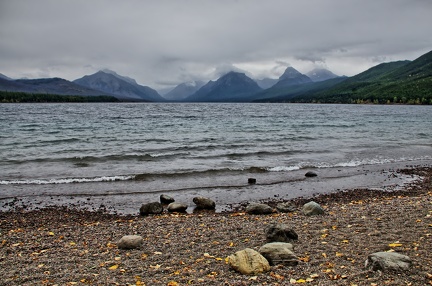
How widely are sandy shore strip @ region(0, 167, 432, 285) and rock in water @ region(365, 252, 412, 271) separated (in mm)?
160

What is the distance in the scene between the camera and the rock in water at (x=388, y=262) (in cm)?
784

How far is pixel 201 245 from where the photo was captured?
Answer: 35.2 ft

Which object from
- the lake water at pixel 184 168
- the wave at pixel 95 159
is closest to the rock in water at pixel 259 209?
the lake water at pixel 184 168

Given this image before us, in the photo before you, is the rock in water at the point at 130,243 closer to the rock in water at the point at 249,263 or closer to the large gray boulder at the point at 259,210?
the rock in water at the point at 249,263

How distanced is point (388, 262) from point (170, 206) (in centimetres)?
1065

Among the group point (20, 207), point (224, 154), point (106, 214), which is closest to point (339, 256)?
point (106, 214)

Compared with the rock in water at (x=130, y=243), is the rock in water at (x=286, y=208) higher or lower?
lower

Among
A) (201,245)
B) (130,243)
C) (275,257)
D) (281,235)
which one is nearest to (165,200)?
(130,243)

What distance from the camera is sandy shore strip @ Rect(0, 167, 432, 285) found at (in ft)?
26.7

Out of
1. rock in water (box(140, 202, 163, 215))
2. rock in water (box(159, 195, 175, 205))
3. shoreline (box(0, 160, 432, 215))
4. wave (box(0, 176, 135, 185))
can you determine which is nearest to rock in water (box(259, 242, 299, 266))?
shoreline (box(0, 160, 432, 215))

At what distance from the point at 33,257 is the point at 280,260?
7210 mm

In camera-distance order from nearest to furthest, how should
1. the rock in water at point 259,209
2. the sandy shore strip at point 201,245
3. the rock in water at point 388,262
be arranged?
the rock in water at point 388,262
the sandy shore strip at point 201,245
the rock in water at point 259,209

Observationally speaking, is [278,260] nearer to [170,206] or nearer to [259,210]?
[259,210]

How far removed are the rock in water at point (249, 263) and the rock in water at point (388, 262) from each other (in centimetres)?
248
